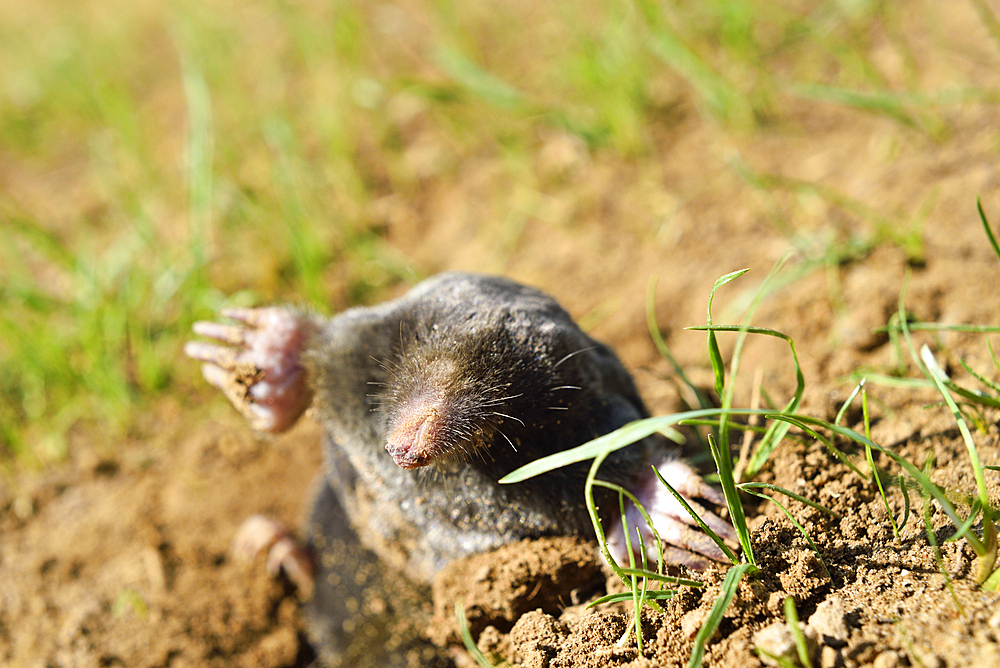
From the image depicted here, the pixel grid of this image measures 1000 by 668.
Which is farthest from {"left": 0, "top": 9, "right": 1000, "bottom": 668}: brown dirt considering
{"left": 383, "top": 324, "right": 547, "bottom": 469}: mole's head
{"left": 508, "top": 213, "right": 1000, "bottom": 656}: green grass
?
{"left": 383, "top": 324, "right": 547, "bottom": 469}: mole's head

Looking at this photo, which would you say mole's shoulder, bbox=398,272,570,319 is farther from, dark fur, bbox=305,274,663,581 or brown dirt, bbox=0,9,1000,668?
brown dirt, bbox=0,9,1000,668

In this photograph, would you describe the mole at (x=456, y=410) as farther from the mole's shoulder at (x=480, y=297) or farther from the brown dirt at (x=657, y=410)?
the brown dirt at (x=657, y=410)

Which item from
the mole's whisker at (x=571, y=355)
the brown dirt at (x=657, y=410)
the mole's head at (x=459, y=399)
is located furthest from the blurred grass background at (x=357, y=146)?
the mole's head at (x=459, y=399)

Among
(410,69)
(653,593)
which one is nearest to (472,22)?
(410,69)

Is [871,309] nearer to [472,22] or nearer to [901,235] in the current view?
[901,235]

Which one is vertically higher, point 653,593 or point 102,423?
point 653,593

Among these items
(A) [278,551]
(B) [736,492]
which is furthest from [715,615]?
(A) [278,551]
